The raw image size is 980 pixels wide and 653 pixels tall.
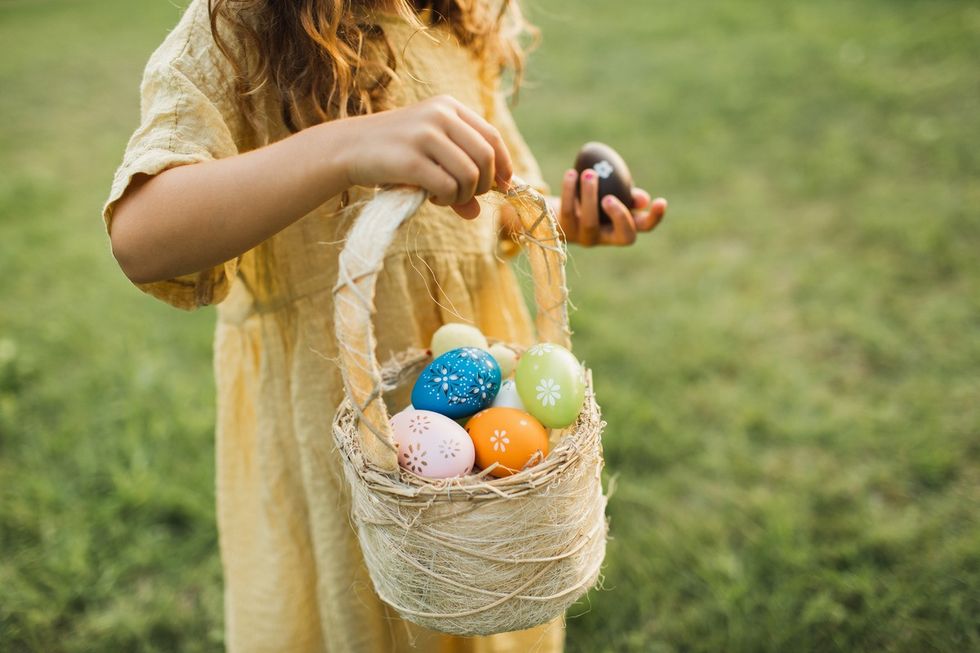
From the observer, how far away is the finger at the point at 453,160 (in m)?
0.82

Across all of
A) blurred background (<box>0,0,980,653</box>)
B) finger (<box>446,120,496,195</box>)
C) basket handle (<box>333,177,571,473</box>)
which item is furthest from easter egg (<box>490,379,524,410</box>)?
blurred background (<box>0,0,980,653</box>)

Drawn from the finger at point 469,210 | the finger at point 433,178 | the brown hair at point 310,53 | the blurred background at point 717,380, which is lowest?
the blurred background at point 717,380

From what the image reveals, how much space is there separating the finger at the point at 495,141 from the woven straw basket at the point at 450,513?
0.02 m

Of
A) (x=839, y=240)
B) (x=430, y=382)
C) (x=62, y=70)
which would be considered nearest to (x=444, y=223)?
(x=430, y=382)

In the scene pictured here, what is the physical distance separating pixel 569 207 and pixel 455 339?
32 cm

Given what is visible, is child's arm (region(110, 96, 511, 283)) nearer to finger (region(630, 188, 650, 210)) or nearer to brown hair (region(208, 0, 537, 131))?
brown hair (region(208, 0, 537, 131))

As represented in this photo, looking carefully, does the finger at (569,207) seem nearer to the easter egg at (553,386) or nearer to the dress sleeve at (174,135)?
the easter egg at (553,386)

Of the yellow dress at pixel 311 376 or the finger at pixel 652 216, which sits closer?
the yellow dress at pixel 311 376

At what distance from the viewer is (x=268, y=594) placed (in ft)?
4.31

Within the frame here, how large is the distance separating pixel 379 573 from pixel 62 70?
7.21m

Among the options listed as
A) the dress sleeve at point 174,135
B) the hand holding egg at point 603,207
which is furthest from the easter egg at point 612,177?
the dress sleeve at point 174,135

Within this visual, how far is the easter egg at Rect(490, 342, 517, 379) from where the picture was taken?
48.7 inches

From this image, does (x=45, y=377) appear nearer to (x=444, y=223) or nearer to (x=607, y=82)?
(x=444, y=223)

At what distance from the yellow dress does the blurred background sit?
467 mm
